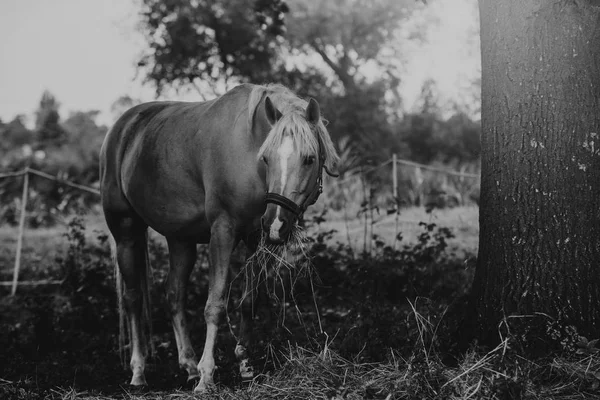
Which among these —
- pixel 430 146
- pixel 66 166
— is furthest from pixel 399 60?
pixel 66 166

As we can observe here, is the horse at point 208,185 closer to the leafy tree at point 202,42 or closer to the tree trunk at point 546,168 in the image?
the tree trunk at point 546,168

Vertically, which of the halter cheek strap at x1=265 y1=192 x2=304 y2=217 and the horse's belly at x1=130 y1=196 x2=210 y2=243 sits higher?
the halter cheek strap at x1=265 y1=192 x2=304 y2=217

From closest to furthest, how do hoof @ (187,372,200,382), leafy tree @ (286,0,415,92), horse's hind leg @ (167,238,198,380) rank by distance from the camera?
1. hoof @ (187,372,200,382)
2. horse's hind leg @ (167,238,198,380)
3. leafy tree @ (286,0,415,92)

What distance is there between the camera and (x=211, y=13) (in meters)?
21.8

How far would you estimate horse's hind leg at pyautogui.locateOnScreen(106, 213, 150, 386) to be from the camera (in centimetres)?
527

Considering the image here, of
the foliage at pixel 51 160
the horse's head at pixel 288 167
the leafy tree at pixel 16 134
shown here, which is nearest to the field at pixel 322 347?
the horse's head at pixel 288 167

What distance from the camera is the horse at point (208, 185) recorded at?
12.8ft

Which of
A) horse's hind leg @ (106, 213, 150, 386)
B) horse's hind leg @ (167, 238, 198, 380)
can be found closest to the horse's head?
horse's hind leg @ (167, 238, 198, 380)

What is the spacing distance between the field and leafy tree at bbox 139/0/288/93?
13.6m

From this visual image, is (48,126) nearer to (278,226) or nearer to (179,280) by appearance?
(179,280)

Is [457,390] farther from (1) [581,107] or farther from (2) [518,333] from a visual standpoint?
(1) [581,107]

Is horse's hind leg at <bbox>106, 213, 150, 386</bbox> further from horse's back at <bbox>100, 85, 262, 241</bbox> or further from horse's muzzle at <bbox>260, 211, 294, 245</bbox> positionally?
horse's muzzle at <bbox>260, 211, 294, 245</bbox>

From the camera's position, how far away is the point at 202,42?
71.2ft

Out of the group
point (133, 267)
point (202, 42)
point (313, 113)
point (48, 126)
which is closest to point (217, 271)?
point (313, 113)
